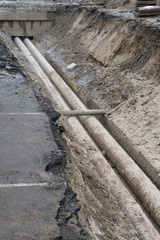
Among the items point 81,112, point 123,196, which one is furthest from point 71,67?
point 123,196

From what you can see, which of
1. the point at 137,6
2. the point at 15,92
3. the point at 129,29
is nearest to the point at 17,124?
the point at 15,92

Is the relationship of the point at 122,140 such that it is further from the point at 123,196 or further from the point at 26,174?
the point at 26,174

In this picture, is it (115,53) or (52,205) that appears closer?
(52,205)

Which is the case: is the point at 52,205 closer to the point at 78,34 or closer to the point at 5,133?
the point at 5,133

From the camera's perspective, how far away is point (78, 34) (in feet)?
48.1

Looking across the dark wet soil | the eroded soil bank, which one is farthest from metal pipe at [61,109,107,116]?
the dark wet soil

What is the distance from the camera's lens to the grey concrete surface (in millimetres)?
3023

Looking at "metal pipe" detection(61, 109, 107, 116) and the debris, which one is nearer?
"metal pipe" detection(61, 109, 107, 116)

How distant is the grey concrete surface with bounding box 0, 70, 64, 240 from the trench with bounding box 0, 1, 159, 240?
158 mm

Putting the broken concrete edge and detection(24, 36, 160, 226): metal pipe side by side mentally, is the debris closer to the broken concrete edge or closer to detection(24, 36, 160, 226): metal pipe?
the broken concrete edge

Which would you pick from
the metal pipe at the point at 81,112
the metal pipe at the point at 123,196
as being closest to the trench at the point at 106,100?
the metal pipe at the point at 123,196

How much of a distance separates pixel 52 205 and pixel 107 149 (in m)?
3.98

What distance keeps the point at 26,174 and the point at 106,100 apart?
226 inches

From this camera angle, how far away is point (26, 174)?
376 cm
